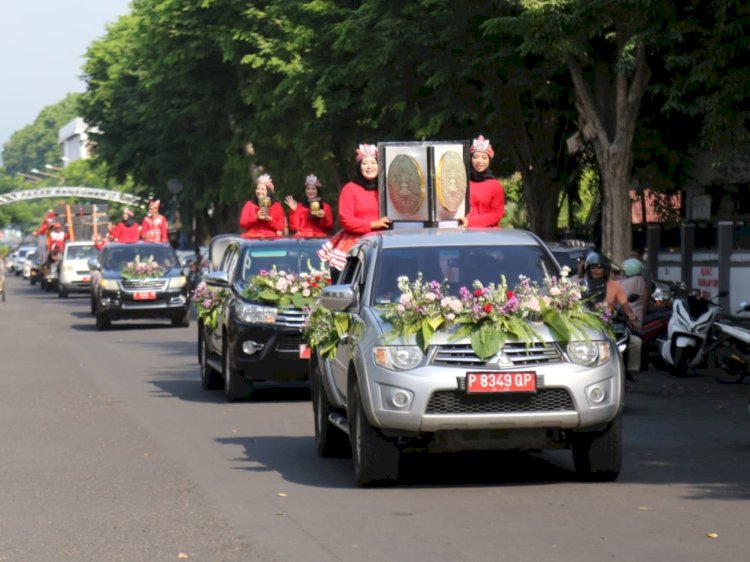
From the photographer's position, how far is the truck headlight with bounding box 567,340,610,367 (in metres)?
11.4

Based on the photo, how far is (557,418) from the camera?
11.2 m

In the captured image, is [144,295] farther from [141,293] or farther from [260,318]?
[260,318]

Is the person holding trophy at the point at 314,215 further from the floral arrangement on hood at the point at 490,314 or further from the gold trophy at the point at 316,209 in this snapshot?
the floral arrangement on hood at the point at 490,314

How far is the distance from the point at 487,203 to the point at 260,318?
263cm

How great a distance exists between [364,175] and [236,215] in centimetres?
5089

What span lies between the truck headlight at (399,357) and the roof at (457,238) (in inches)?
51.8

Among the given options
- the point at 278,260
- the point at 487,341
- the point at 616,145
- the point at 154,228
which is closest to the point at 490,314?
the point at 487,341

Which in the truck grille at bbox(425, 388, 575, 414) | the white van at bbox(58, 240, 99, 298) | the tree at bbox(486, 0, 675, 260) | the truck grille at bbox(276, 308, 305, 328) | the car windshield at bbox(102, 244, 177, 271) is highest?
the tree at bbox(486, 0, 675, 260)

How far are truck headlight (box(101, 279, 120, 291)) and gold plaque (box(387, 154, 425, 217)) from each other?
19.3 metres

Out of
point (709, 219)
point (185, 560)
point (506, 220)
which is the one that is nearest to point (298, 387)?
point (185, 560)

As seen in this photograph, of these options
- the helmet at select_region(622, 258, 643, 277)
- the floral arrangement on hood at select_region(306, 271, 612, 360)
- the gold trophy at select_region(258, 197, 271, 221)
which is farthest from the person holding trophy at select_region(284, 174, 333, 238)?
the floral arrangement on hood at select_region(306, 271, 612, 360)

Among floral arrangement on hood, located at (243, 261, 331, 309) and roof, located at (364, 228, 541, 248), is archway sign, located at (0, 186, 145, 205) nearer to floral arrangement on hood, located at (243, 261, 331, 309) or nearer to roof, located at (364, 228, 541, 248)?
floral arrangement on hood, located at (243, 261, 331, 309)

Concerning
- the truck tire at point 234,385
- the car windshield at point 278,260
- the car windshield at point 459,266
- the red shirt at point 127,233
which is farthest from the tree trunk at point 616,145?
the car windshield at point 459,266

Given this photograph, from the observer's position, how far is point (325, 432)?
13.3 meters
